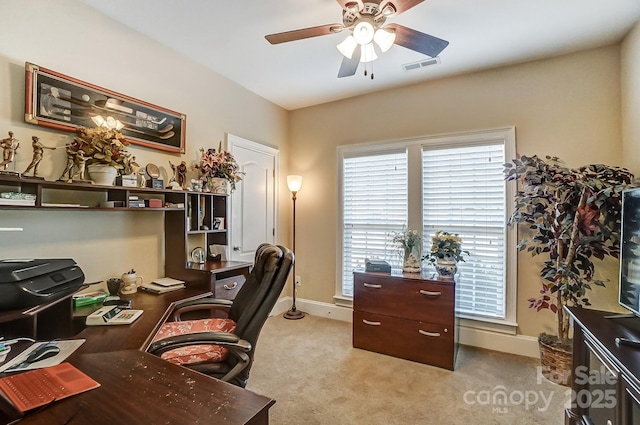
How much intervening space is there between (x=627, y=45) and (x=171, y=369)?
3748 millimetres

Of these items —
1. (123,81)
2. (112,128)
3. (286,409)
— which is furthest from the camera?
(123,81)

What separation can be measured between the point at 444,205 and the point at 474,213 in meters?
0.30

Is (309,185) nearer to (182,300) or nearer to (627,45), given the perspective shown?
(182,300)

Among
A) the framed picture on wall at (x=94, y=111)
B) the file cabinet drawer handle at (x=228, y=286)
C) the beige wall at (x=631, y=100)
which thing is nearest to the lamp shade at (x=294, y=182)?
the framed picture on wall at (x=94, y=111)

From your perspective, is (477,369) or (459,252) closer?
(477,369)

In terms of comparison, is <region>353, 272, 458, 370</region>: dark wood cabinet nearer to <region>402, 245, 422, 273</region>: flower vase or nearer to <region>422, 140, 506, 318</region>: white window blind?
<region>402, 245, 422, 273</region>: flower vase

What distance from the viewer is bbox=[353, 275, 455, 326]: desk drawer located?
267 cm

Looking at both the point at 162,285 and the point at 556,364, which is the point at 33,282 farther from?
the point at 556,364

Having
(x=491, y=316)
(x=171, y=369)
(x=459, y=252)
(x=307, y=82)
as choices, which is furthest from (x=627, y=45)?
(x=171, y=369)

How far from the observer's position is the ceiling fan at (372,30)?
1.75 metres

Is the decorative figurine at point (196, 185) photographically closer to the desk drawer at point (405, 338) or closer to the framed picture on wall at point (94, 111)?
the framed picture on wall at point (94, 111)

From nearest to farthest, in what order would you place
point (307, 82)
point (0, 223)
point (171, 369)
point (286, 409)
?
point (171, 369), point (0, 223), point (286, 409), point (307, 82)

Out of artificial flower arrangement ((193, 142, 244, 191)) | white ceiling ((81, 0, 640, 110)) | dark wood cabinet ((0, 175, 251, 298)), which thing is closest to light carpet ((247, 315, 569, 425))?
dark wood cabinet ((0, 175, 251, 298))

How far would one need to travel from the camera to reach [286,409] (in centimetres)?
207
